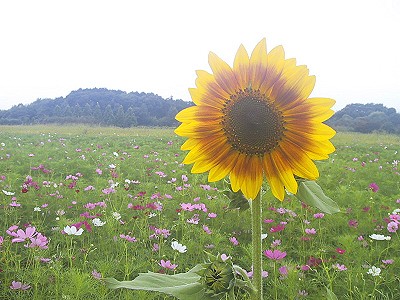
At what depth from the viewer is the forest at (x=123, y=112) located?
4628cm

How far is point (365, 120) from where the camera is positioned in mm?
44188

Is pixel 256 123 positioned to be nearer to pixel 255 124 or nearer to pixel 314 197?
pixel 255 124

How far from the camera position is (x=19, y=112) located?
64.6 metres

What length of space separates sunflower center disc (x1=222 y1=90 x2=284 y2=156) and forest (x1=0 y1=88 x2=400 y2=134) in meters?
43.9

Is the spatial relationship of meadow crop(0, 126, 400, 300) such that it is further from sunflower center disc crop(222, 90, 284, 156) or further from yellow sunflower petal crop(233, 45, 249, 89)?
yellow sunflower petal crop(233, 45, 249, 89)

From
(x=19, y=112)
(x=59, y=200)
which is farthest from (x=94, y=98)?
(x=59, y=200)

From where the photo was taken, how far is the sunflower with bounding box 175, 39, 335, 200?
0.94 metres

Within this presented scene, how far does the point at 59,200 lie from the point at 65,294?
2.52 m

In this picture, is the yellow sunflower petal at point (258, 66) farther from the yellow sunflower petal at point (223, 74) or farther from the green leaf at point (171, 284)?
the green leaf at point (171, 284)

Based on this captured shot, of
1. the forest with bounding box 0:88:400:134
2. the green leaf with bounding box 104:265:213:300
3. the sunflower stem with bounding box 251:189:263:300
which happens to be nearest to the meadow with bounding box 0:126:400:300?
the sunflower stem with bounding box 251:189:263:300

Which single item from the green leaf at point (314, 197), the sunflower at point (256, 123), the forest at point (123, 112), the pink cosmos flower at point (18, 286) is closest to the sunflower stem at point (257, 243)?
the sunflower at point (256, 123)

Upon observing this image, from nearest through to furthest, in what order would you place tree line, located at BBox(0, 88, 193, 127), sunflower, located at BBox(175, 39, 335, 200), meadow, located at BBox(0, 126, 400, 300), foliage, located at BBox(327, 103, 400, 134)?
sunflower, located at BBox(175, 39, 335, 200) → meadow, located at BBox(0, 126, 400, 300) → foliage, located at BBox(327, 103, 400, 134) → tree line, located at BBox(0, 88, 193, 127)

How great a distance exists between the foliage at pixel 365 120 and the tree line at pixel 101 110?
21098 millimetres

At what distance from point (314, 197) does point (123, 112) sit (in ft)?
191
